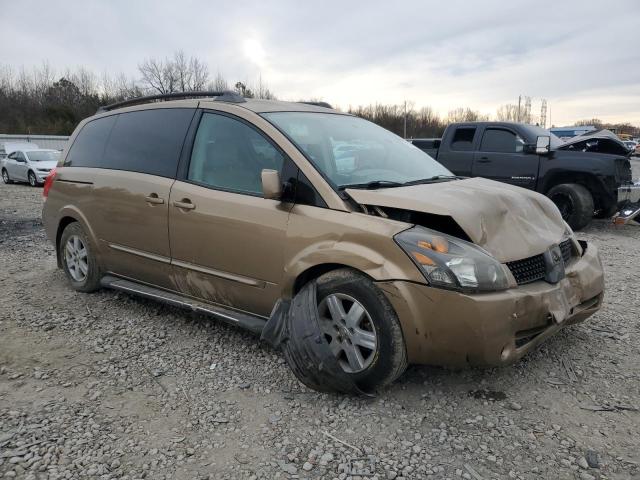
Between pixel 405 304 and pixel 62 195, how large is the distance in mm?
3678

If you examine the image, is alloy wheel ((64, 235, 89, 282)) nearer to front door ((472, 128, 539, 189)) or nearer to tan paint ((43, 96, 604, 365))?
tan paint ((43, 96, 604, 365))

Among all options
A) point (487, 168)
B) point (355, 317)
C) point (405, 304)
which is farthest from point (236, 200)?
point (487, 168)

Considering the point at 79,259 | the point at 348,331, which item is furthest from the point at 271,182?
the point at 79,259

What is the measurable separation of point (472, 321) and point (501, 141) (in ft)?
24.7

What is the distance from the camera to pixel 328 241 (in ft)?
9.86

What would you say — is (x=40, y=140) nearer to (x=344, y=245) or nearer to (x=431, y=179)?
(x=431, y=179)

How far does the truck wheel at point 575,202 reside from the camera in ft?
27.5

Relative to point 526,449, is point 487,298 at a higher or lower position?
higher

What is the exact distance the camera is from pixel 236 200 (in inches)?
135

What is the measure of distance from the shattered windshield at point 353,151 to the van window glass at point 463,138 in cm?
585

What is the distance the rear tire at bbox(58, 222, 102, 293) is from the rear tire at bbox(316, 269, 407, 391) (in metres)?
2.69

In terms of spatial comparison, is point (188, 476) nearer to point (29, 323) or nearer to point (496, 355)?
point (496, 355)

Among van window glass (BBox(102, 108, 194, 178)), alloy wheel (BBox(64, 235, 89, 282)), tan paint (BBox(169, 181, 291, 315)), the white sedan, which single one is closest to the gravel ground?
tan paint (BBox(169, 181, 291, 315))

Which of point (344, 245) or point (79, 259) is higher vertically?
point (344, 245)
